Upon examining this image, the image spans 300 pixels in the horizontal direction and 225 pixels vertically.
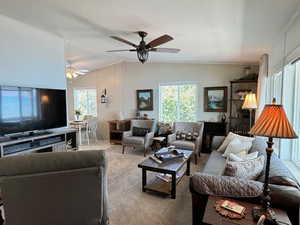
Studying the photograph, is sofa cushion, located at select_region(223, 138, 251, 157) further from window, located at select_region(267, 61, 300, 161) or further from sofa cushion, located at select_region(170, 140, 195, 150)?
sofa cushion, located at select_region(170, 140, 195, 150)

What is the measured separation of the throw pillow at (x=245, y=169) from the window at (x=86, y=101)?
579 cm

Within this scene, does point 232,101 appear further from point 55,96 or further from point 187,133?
point 55,96

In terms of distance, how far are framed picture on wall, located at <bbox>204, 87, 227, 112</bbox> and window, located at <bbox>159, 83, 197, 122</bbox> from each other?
356mm

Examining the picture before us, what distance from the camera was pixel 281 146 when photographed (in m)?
2.56

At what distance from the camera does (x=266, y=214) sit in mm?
1321

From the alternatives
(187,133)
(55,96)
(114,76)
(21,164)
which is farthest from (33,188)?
(114,76)

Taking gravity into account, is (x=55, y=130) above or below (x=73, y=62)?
below

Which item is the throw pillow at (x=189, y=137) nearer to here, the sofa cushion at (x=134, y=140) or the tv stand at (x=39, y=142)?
the sofa cushion at (x=134, y=140)

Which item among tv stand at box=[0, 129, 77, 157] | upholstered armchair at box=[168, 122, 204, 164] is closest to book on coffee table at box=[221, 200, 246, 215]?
upholstered armchair at box=[168, 122, 204, 164]

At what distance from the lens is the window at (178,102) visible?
5.48 meters

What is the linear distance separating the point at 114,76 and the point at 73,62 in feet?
4.56

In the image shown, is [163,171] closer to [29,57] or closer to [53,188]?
[53,188]

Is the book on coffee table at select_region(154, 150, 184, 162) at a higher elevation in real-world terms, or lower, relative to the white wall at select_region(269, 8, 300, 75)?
lower

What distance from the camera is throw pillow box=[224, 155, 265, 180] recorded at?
1.76m
